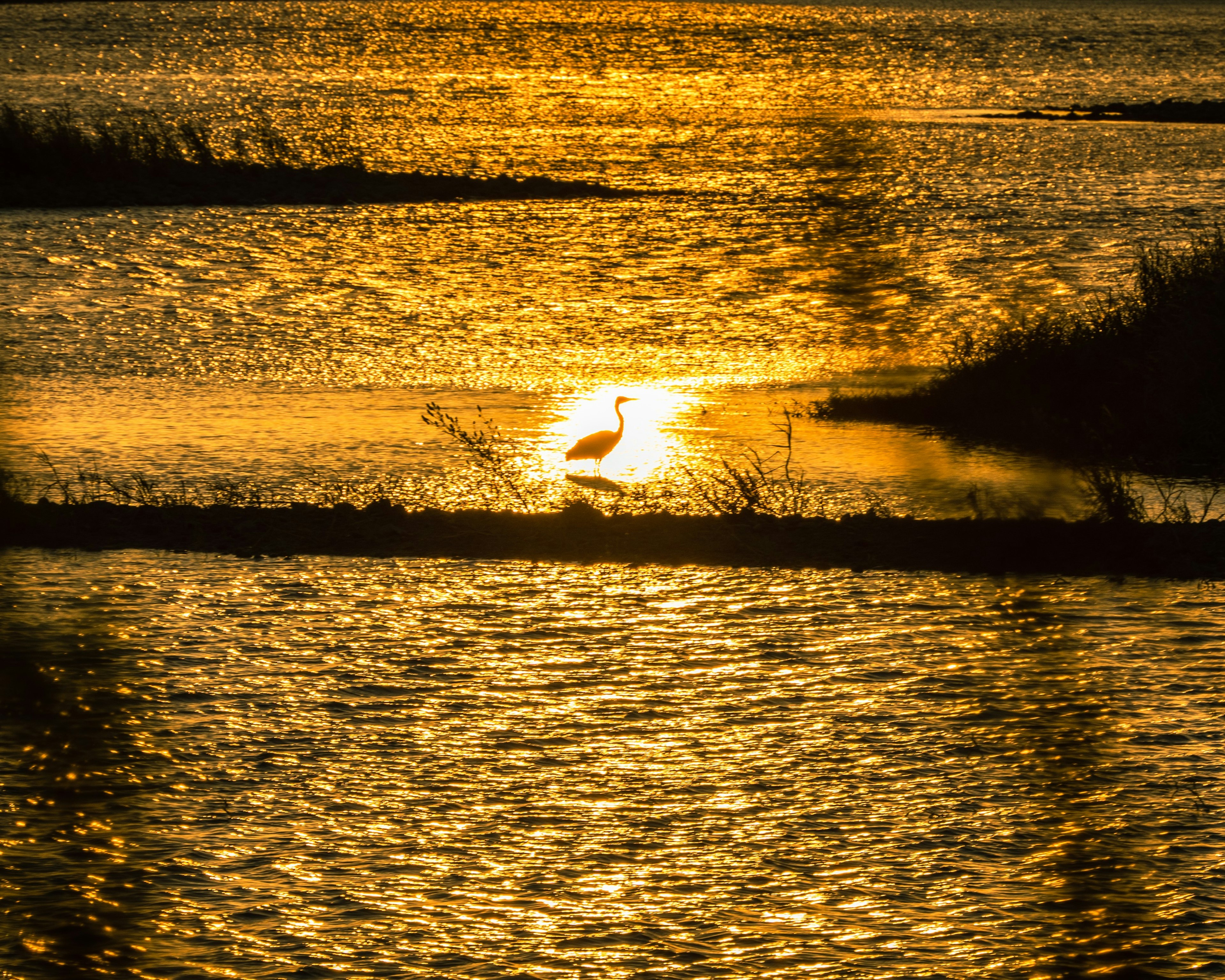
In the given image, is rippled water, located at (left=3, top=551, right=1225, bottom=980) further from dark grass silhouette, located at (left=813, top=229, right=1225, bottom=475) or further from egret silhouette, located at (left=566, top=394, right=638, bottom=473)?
dark grass silhouette, located at (left=813, top=229, right=1225, bottom=475)

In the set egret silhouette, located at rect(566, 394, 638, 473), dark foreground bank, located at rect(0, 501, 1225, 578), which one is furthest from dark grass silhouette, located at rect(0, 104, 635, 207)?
dark foreground bank, located at rect(0, 501, 1225, 578)

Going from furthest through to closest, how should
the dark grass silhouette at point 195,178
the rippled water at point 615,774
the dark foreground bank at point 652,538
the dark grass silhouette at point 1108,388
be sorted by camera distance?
the dark grass silhouette at point 195,178 → the dark grass silhouette at point 1108,388 → the dark foreground bank at point 652,538 → the rippled water at point 615,774

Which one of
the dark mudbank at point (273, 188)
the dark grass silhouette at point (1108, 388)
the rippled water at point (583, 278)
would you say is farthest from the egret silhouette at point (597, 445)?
the dark mudbank at point (273, 188)

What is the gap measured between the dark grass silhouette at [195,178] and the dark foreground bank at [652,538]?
14.8 m

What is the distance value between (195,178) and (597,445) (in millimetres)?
16870

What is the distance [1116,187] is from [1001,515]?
1664cm

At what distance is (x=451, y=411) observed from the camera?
10.8m

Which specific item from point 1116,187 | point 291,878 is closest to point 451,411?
point 291,878

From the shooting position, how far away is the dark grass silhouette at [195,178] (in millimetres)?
22578

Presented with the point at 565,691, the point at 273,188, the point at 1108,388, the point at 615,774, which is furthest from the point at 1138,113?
the point at 615,774

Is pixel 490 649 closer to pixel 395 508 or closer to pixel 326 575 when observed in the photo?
pixel 326 575

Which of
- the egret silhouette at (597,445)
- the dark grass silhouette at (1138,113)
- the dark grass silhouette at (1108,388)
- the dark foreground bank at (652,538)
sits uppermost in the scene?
the dark grass silhouette at (1138,113)

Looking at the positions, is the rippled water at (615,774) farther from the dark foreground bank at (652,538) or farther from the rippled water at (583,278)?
the rippled water at (583,278)

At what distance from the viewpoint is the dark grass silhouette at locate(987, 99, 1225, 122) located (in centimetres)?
3662
